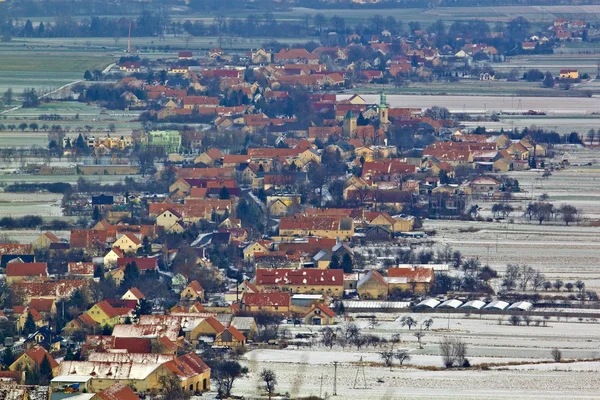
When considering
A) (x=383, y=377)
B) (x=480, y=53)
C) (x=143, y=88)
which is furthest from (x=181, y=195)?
(x=480, y=53)

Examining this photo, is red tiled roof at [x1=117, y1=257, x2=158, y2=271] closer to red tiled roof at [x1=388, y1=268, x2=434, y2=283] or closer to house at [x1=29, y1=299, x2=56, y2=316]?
house at [x1=29, y1=299, x2=56, y2=316]

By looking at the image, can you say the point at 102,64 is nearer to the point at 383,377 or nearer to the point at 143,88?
the point at 143,88

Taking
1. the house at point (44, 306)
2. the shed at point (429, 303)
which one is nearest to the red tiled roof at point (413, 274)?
the shed at point (429, 303)

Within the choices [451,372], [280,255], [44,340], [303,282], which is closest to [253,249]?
[280,255]

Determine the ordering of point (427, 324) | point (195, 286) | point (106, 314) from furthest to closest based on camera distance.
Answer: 1. point (195, 286)
2. point (427, 324)
3. point (106, 314)

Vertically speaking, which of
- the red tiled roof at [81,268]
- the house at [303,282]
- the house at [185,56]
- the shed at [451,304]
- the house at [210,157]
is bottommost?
the house at [185,56]

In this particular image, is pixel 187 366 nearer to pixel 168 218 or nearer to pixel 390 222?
pixel 168 218

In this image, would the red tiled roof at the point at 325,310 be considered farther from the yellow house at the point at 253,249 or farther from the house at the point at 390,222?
the house at the point at 390,222
